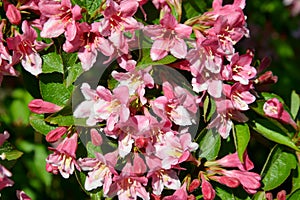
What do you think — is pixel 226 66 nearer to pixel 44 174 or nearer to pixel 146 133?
pixel 146 133

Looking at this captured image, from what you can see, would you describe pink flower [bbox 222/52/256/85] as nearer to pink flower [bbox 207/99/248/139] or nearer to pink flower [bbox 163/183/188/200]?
pink flower [bbox 207/99/248/139]

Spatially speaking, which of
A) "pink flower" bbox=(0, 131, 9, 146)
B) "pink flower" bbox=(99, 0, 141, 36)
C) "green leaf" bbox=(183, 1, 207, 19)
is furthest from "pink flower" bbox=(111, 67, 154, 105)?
"green leaf" bbox=(183, 1, 207, 19)

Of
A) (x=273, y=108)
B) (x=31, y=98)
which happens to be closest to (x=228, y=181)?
(x=273, y=108)

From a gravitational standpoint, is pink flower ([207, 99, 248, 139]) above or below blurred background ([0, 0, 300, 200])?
above

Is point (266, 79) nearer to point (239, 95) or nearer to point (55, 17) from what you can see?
point (239, 95)

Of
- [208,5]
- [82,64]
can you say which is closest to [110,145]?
[82,64]

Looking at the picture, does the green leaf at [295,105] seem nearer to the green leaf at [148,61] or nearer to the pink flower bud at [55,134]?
the green leaf at [148,61]
